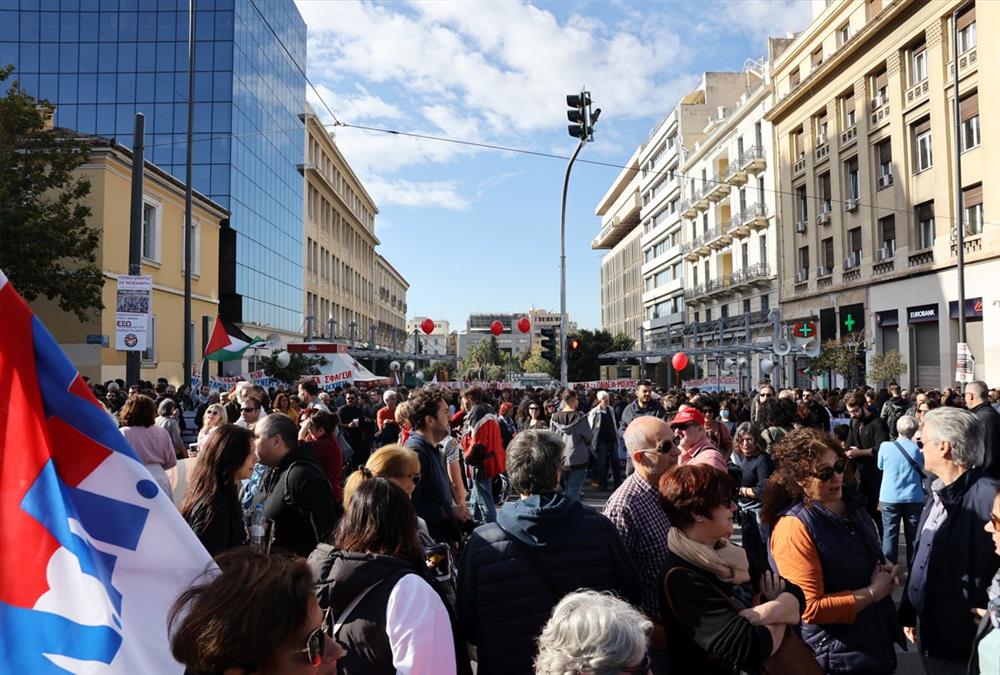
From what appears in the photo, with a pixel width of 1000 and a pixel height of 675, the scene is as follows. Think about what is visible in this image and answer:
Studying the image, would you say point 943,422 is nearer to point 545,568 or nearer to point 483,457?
point 545,568

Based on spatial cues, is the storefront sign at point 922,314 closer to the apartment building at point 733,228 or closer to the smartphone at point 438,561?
the apartment building at point 733,228

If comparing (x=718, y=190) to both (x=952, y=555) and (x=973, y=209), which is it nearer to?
Answer: (x=973, y=209)

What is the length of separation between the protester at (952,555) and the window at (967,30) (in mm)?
27280

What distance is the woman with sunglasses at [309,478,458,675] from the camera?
250 cm

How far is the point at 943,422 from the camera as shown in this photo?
3969 millimetres

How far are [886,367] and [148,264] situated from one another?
83.7ft

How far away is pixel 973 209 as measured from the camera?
1027 inches

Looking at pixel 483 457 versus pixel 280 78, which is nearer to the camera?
pixel 483 457

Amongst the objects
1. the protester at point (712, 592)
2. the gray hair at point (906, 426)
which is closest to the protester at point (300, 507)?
the protester at point (712, 592)

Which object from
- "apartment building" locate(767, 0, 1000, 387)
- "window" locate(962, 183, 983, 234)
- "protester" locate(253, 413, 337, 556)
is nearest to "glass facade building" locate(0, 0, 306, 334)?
"apartment building" locate(767, 0, 1000, 387)

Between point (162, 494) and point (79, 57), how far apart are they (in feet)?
149

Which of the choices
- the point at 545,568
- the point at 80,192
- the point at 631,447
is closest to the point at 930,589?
the point at 631,447

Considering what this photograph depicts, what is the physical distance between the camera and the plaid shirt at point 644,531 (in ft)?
11.8

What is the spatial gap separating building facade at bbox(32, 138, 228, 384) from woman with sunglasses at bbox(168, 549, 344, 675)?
19146 millimetres
